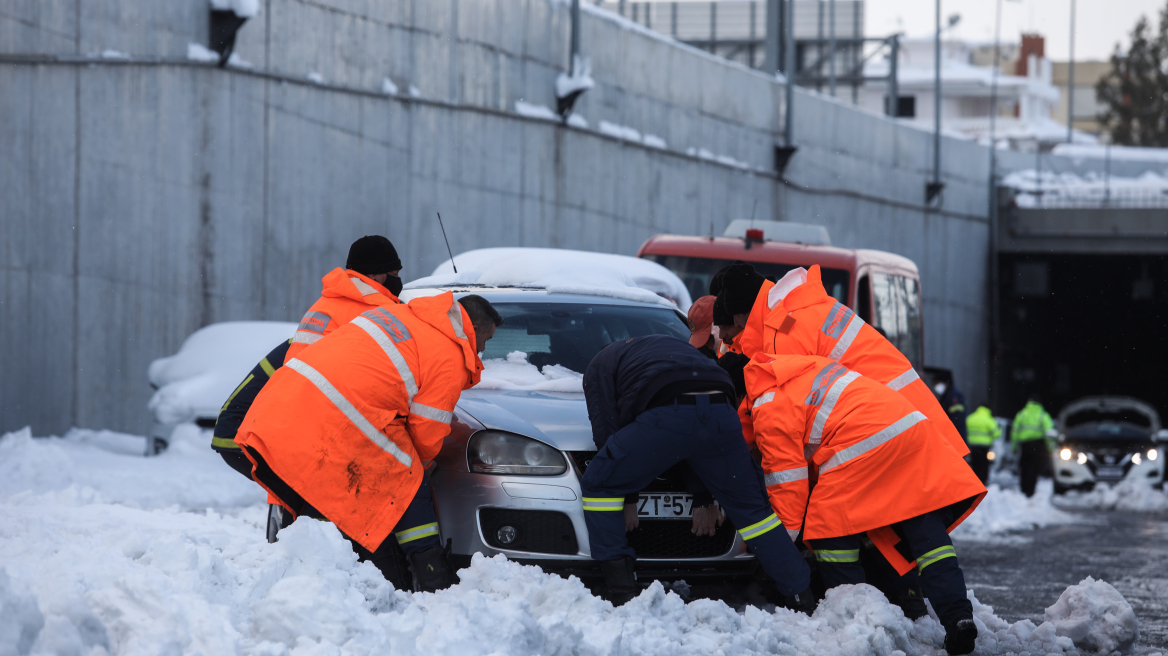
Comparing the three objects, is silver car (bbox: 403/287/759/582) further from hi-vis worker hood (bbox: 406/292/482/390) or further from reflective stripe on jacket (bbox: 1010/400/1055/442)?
reflective stripe on jacket (bbox: 1010/400/1055/442)

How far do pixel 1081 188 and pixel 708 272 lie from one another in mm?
28790

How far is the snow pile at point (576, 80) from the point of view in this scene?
750 inches

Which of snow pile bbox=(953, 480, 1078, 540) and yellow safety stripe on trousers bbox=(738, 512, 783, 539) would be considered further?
snow pile bbox=(953, 480, 1078, 540)

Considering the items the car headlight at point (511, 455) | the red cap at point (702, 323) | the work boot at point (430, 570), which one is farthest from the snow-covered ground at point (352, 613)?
the red cap at point (702, 323)

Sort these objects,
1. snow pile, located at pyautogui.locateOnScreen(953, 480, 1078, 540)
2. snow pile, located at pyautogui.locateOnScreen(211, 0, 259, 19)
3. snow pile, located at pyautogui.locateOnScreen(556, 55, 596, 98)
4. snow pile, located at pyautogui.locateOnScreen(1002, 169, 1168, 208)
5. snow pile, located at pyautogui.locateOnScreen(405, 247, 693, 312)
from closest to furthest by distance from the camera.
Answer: snow pile, located at pyautogui.locateOnScreen(405, 247, 693, 312), snow pile, located at pyautogui.locateOnScreen(953, 480, 1078, 540), snow pile, located at pyautogui.locateOnScreen(211, 0, 259, 19), snow pile, located at pyautogui.locateOnScreen(556, 55, 596, 98), snow pile, located at pyautogui.locateOnScreen(1002, 169, 1168, 208)

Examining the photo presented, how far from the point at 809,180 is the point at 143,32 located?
1579 centimetres

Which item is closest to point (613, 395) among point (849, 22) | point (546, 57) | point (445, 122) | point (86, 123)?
point (86, 123)

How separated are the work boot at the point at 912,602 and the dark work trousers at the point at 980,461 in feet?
40.4

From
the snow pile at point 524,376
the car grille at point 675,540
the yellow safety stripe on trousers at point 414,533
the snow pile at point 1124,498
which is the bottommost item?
the snow pile at point 1124,498

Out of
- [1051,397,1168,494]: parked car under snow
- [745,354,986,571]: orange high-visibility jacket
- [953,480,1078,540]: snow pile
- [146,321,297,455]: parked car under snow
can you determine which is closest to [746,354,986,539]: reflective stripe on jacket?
[745,354,986,571]: orange high-visibility jacket

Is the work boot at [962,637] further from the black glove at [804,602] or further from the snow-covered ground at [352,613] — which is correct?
the black glove at [804,602]

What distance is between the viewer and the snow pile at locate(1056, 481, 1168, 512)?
17438 millimetres

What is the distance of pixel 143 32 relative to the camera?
13.7 metres

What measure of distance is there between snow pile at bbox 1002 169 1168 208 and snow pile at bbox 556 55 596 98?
63.3ft
